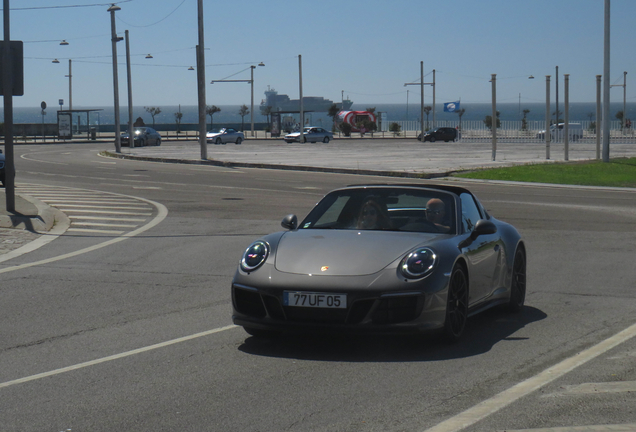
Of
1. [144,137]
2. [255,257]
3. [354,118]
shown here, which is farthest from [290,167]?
[354,118]

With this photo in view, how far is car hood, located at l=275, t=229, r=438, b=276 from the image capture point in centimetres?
607

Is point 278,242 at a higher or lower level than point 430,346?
higher

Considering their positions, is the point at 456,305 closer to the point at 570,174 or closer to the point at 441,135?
the point at 570,174

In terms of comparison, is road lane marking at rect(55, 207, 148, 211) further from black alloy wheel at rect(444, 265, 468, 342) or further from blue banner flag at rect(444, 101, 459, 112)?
blue banner flag at rect(444, 101, 459, 112)

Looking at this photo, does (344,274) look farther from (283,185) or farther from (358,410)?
(283,185)

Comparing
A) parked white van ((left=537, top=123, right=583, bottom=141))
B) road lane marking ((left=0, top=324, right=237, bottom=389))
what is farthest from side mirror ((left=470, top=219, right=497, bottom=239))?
parked white van ((left=537, top=123, right=583, bottom=141))

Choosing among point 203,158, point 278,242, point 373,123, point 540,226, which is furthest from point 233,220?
point 373,123

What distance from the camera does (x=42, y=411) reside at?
4.82 metres

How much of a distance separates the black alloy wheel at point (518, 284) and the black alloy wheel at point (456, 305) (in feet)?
4.31

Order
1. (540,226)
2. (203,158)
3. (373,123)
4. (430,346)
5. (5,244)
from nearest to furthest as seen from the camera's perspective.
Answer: (430,346) < (5,244) < (540,226) < (203,158) < (373,123)

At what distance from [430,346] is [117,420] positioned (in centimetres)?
267

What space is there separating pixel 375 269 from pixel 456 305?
876 mm

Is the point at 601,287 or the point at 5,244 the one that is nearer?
the point at 601,287

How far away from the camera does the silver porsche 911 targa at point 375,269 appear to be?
596 cm
